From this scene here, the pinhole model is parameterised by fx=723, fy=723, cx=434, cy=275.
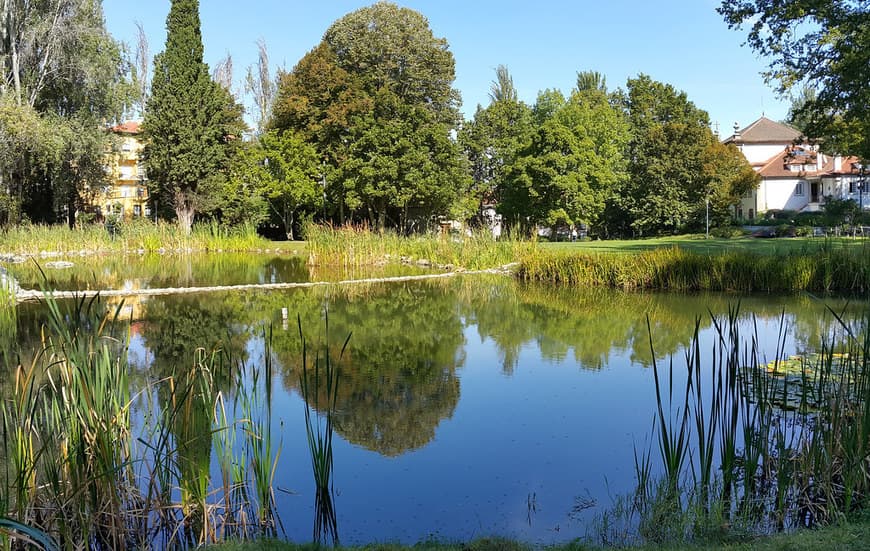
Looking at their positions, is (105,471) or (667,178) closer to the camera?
(105,471)

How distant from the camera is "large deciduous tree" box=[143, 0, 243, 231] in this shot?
101 ft

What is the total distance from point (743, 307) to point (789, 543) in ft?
31.2

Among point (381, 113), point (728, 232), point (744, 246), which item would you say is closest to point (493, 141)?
point (381, 113)

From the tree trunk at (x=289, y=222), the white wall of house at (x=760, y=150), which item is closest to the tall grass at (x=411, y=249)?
the tree trunk at (x=289, y=222)

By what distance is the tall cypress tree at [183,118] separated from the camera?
30.7m

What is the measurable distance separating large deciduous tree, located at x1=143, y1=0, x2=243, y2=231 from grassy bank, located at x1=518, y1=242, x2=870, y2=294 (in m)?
20.1

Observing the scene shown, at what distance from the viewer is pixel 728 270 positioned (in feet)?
46.0

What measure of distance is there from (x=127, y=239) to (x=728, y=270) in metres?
21.5

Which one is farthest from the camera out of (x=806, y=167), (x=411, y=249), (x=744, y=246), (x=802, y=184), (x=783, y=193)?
(x=806, y=167)

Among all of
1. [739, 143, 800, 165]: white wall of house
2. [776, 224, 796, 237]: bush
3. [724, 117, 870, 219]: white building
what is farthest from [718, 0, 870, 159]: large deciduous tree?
[739, 143, 800, 165]: white wall of house

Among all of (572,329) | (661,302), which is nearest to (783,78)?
(661,302)

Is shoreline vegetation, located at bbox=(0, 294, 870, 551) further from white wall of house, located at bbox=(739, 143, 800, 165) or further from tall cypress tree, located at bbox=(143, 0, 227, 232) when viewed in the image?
white wall of house, located at bbox=(739, 143, 800, 165)

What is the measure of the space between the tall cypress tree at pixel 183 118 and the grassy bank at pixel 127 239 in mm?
1654

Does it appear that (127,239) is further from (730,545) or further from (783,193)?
(783,193)
